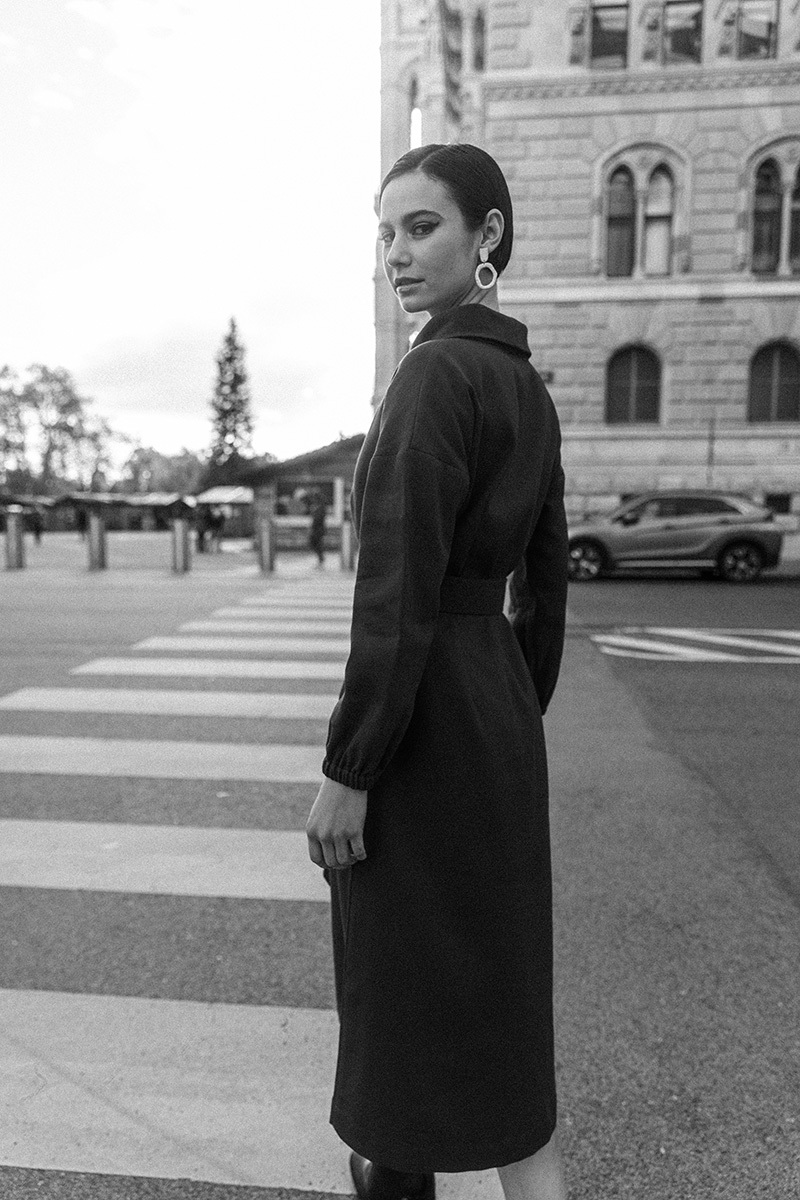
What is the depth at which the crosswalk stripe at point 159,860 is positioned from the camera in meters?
3.91

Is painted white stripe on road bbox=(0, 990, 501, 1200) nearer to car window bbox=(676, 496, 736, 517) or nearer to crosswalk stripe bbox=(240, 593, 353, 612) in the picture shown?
crosswalk stripe bbox=(240, 593, 353, 612)

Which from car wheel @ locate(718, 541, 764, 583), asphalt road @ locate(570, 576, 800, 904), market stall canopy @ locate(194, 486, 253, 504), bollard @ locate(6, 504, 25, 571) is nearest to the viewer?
asphalt road @ locate(570, 576, 800, 904)

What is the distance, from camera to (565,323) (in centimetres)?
2373

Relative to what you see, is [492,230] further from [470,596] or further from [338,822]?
[338,822]

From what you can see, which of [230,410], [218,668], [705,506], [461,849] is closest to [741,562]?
[705,506]

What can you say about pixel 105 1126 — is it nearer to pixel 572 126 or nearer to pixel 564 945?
pixel 564 945

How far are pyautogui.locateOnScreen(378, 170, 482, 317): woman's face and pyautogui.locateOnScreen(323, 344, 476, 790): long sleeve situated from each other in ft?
0.72

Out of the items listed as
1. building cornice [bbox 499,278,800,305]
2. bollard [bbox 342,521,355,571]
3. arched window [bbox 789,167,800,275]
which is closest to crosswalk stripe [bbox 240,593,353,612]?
bollard [bbox 342,521,355,571]

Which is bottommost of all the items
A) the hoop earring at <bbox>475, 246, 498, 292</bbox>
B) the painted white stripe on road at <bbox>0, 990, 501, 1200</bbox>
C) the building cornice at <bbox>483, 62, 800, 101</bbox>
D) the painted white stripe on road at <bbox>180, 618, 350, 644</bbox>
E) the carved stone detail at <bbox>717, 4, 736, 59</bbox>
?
the painted white stripe on road at <bbox>0, 990, 501, 1200</bbox>

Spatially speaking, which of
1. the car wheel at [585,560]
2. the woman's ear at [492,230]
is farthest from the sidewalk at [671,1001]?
the car wheel at [585,560]

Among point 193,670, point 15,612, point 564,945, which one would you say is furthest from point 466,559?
point 15,612

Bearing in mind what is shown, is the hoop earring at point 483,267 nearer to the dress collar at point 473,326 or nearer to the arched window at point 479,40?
the dress collar at point 473,326

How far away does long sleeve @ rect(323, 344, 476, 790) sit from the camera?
1646mm

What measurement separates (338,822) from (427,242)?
990 mm
